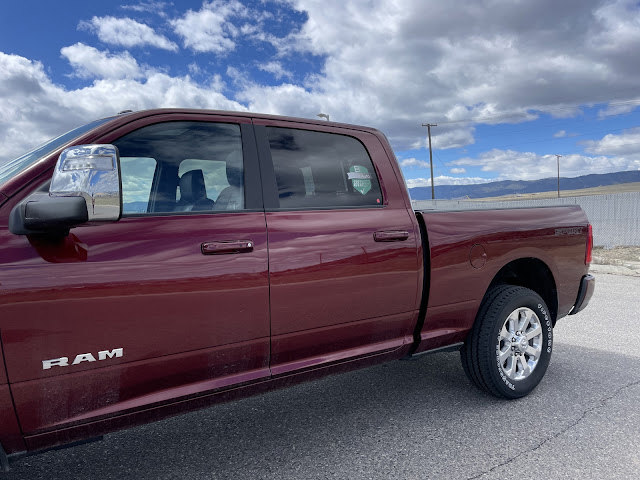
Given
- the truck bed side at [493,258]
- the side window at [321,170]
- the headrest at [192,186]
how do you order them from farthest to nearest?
1. the truck bed side at [493,258]
2. the side window at [321,170]
3. the headrest at [192,186]

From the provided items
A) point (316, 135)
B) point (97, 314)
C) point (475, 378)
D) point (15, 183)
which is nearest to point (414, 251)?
point (316, 135)

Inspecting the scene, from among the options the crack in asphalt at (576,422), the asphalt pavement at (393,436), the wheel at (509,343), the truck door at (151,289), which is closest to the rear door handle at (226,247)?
the truck door at (151,289)

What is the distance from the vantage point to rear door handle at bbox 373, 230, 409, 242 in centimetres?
279

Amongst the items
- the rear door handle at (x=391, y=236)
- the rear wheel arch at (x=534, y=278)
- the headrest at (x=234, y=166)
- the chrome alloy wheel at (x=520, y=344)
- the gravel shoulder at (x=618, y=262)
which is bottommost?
the gravel shoulder at (x=618, y=262)

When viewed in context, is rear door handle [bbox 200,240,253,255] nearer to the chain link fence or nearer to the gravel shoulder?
the gravel shoulder

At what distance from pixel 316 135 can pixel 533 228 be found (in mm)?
1821

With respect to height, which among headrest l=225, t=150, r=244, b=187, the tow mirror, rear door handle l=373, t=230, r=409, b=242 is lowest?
rear door handle l=373, t=230, r=409, b=242

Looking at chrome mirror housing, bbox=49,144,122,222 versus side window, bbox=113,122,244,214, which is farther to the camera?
side window, bbox=113,122,244,214

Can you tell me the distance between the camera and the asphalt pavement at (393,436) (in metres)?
2.59

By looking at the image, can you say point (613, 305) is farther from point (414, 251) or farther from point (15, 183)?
point (15, 183)

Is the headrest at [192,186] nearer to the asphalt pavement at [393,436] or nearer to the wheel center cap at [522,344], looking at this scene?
the asphalt pavement at [393,436]

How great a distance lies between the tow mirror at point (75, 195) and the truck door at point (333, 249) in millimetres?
827

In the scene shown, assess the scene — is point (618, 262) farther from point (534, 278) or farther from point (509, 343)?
point (509, 343)

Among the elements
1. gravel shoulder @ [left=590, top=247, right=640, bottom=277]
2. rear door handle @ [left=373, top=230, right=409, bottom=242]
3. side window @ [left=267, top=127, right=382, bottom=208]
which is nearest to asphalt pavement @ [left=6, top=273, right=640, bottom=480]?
rear door handle @ [left=373, top=230, right=409, bottom=242]
